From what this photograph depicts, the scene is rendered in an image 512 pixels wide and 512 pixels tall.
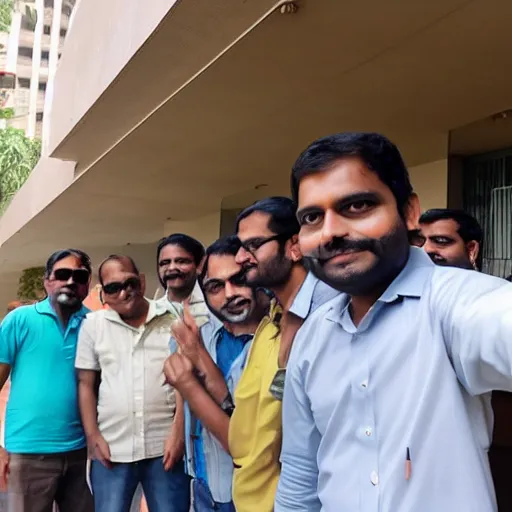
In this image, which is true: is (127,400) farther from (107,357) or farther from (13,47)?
(13,47)

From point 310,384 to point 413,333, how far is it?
12.0 inches

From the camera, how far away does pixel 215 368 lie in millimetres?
2232

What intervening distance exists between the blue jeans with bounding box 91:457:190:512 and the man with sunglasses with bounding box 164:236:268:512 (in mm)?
370

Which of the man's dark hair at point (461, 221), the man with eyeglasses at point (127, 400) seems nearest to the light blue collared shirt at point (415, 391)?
the man's dark hair at point (461, 221)

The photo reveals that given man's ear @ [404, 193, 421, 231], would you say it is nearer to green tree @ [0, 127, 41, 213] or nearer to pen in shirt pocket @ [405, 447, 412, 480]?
pen in shirt pocket @ [405, 447, 412, 480]

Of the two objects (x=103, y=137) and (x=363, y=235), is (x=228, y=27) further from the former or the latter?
(x=103, y=137)

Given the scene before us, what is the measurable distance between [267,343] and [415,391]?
2.85ft

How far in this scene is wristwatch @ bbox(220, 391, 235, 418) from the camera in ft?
6.99

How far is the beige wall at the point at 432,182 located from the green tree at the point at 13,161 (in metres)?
17.3

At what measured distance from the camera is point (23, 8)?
47344 millimetres

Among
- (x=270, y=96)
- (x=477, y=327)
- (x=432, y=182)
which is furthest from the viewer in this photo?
(x=432, y=182)

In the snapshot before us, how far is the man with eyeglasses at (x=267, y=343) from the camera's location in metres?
1.74

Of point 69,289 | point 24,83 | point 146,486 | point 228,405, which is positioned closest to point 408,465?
point 228,405

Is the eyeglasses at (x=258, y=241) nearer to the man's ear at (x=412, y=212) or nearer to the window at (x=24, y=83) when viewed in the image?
the man's ear at (x=412, y=212)
